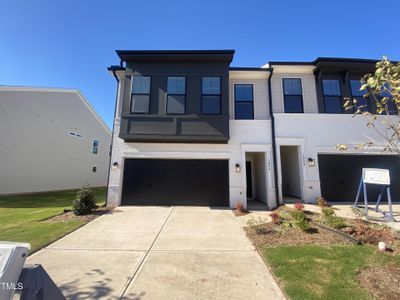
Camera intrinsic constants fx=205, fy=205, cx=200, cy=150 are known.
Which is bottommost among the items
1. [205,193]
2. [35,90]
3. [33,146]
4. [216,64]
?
[205,193]

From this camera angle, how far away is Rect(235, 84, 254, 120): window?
11.0m

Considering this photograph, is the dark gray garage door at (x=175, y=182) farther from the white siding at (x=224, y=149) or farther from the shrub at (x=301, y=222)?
the shrub at (x=301, y=222)

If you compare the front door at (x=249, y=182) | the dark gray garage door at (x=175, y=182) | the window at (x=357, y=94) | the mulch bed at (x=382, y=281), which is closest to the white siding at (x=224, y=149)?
the dark gray garage door at (x=175, y=182)

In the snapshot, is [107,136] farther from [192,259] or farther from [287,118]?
[192,259]

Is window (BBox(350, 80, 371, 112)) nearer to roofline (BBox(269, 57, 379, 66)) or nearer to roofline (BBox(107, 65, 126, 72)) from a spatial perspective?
roofline (BBox(269, 57, 379, 66))

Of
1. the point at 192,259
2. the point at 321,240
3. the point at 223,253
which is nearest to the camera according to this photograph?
the point at 192,259

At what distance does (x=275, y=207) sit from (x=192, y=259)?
6.43 metres

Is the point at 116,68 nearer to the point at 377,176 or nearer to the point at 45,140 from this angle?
the point at 45,140

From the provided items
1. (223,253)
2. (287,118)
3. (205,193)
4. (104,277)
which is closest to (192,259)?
(223,253)

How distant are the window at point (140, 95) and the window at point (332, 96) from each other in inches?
367

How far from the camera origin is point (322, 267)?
4.02 m

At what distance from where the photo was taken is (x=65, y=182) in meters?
18.1

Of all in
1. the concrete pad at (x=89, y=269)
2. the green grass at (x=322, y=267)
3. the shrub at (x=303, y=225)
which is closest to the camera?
the green grass at (x=322, y=267)

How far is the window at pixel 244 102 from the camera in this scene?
36.1ft
